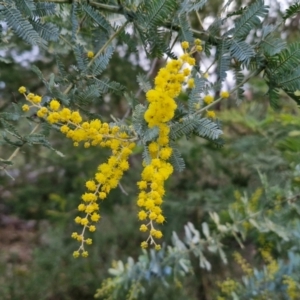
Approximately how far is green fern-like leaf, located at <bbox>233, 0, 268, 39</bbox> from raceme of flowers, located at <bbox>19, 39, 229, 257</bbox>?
0.07 meters

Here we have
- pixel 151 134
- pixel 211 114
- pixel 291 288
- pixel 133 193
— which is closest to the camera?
pixel 151 134

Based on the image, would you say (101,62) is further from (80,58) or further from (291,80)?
(291,80)

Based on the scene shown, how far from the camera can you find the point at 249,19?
0.68 m

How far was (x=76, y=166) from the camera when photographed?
2383mm

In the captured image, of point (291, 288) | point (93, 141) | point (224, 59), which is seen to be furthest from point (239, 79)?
point (291, 288)

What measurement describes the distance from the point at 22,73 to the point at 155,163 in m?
1.80

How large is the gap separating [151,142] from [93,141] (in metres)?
0.08

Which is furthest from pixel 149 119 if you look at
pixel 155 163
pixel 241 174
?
pixel 241 174

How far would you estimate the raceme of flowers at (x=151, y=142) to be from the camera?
598 mm

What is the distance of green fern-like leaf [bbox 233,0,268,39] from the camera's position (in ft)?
2.21

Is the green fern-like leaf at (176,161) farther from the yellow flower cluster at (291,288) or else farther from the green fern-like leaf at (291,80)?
the yellow flower cluster at (291,288)

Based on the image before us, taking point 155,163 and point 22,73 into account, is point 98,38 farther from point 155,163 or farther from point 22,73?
point 22,73

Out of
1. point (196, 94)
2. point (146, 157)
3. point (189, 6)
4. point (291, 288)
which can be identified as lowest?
point (291, 288)

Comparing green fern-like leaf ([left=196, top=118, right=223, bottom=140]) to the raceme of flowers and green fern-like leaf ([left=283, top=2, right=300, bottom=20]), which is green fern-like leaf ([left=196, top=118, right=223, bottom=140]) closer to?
the raceme of flowers
